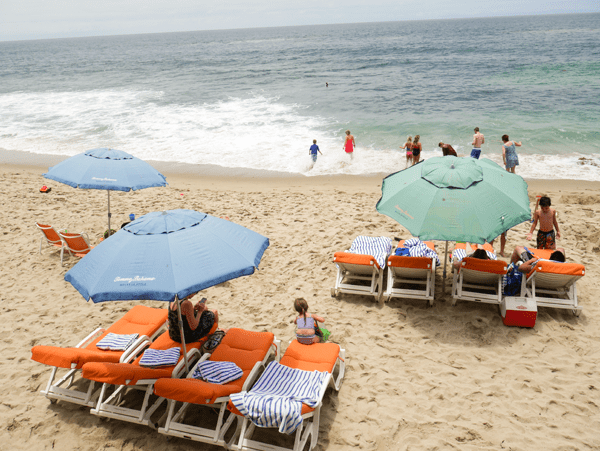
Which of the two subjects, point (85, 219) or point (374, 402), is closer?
point (374, 402)

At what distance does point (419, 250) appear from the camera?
266 inches

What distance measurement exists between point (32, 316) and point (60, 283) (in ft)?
3.11

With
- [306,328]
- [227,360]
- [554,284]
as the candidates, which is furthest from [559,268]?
[227,360]

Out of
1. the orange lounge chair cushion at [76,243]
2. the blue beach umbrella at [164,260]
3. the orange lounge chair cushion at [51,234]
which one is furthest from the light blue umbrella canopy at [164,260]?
the orange lounge chair cushion at [51,234]

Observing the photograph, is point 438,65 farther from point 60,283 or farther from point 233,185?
point 60,283

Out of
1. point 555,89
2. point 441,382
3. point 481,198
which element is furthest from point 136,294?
point 555,89

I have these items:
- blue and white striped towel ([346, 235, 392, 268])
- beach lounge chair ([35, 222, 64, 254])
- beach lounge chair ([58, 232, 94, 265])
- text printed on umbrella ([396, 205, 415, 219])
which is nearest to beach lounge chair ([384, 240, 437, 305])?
blue and white striped towel ([346, 235, 392, 268])

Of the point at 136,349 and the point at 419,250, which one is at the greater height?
the point at 419,250

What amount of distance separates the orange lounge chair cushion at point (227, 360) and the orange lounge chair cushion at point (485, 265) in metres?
2.96

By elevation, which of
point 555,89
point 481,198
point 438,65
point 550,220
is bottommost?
point 550,220

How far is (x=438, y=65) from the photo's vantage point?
140 feet

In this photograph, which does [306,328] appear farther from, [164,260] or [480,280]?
[480,280]

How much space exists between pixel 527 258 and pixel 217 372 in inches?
183

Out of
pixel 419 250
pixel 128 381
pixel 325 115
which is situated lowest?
pixel 128 381
